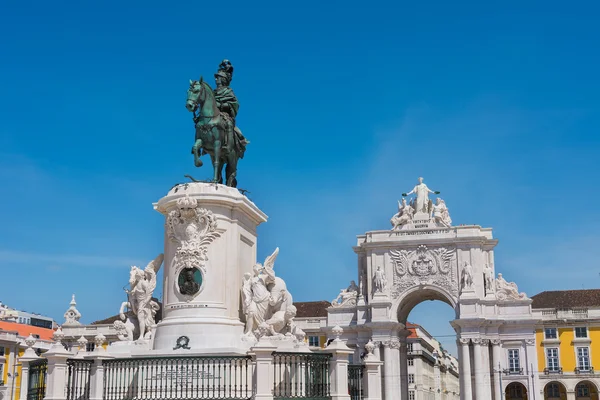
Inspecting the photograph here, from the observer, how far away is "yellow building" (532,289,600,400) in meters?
60.4

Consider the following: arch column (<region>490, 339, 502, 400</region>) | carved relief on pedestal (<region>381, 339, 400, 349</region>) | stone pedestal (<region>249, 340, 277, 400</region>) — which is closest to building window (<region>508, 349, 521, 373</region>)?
arch column (<region>490, 339, 502, 400</region>)

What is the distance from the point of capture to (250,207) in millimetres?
15984

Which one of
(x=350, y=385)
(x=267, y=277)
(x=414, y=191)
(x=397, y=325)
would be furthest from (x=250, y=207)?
(x=414, y=191)

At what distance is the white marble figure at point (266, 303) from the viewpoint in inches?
582

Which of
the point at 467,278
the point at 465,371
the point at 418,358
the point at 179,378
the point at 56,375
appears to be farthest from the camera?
the point at 418,358

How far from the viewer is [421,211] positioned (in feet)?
202

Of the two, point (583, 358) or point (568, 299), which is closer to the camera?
point (583, 358)

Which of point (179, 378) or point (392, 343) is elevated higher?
point (392, 343)

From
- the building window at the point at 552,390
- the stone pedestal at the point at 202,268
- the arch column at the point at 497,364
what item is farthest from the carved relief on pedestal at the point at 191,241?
the building window at the point at 552,390

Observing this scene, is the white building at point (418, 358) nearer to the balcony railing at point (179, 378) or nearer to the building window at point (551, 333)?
the building window at point (551, 333)

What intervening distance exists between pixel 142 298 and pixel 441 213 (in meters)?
47.1

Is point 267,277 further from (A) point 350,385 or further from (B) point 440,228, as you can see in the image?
(B) point 440,228

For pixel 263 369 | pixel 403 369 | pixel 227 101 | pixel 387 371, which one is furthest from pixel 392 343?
pixel 263 369

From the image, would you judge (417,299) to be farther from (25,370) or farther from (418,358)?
(25,370)
